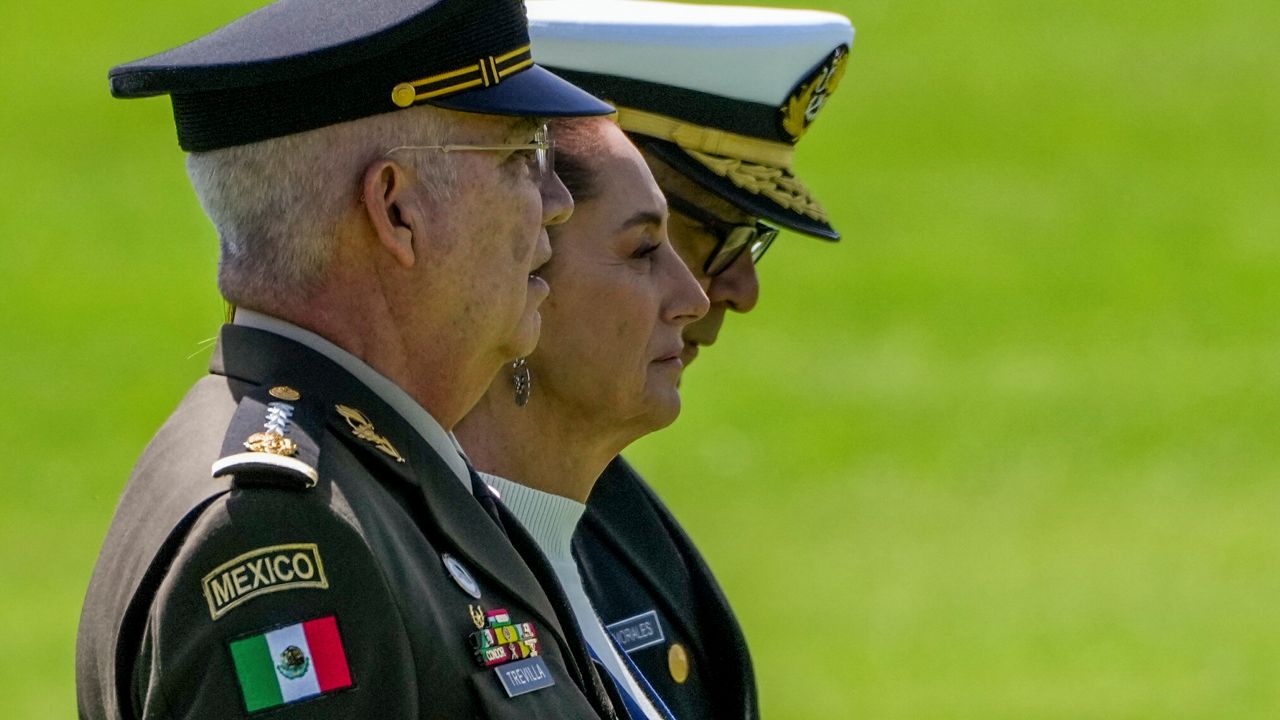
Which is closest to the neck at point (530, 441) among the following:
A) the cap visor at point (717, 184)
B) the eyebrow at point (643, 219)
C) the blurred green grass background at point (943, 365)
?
the eyebrow at point (643, 219)

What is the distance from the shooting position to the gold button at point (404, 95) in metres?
2.94

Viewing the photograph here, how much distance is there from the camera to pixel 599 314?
390 centimetres

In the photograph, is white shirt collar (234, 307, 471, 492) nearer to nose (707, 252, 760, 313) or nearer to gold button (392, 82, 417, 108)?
gold button (392, 82, 417, 108)

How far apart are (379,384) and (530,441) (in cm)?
94

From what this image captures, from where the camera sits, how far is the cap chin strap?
15.0 ft

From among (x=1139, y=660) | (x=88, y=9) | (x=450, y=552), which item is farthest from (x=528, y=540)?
A: (x=88, y=9)

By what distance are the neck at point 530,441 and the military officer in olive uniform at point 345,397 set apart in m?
0.70

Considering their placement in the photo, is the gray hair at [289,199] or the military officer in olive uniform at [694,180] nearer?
the gray hair at [289,199]

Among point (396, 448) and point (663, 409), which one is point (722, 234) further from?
point (396, 448)

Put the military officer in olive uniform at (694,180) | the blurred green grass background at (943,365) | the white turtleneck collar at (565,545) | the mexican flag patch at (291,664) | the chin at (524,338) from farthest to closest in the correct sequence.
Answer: the blurred green grass background at (943,365)
the military officer in olive uniform at (694,180)
the white turtleneck collar at (565,545)
the chin at (524,338)
the mexican flag patch at (291,664)

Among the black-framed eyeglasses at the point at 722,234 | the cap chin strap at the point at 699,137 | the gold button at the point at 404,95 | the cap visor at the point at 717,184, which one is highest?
the cap chin strap at the point at 699,137

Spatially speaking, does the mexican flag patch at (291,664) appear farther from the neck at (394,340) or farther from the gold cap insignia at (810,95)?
the gold cap insignia at (810,95)

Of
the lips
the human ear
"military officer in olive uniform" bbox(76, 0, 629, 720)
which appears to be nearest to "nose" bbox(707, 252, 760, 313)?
the lips

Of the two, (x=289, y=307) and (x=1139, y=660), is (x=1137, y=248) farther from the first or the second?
(x=289, y=307)
